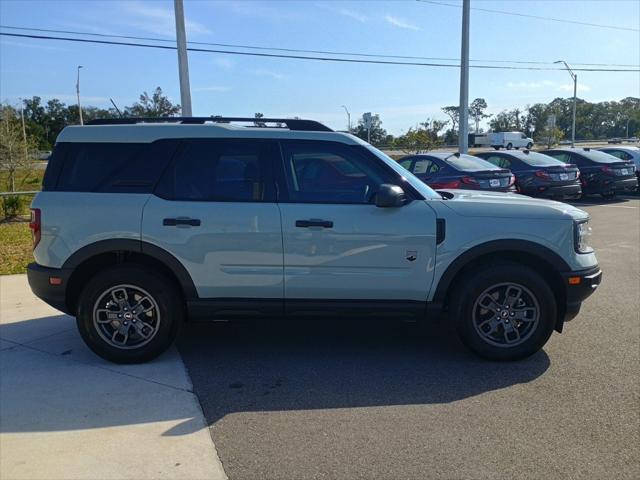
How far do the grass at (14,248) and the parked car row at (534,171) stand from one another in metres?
8.14

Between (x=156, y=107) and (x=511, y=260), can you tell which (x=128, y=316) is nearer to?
(x=511, y=260)

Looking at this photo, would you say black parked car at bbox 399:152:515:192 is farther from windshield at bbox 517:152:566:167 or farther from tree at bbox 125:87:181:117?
tree at bbox 125:87:181:117

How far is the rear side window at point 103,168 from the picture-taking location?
446cm

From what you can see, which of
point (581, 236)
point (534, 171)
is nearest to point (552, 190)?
point (534, 171)

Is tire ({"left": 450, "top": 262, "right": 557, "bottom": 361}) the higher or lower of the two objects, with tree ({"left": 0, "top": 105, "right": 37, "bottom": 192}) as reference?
lower

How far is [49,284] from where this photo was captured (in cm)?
448

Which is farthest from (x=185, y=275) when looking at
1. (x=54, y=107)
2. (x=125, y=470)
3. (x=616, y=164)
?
(x=54, y=107)

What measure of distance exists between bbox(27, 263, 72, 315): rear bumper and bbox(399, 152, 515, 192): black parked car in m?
8.66

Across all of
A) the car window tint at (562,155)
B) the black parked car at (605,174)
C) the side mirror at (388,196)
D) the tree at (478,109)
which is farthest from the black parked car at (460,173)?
the tree at (478,109)

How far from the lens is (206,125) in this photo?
460cm

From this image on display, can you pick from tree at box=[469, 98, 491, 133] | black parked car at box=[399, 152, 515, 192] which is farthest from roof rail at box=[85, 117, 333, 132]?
tree at box=[469, 98, 491, 133]

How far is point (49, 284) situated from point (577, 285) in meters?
4.32

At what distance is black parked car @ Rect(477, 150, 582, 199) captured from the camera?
15.2m

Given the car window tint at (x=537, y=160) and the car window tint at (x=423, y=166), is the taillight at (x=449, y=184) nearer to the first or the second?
the car window tint at (x=423, y=166)
